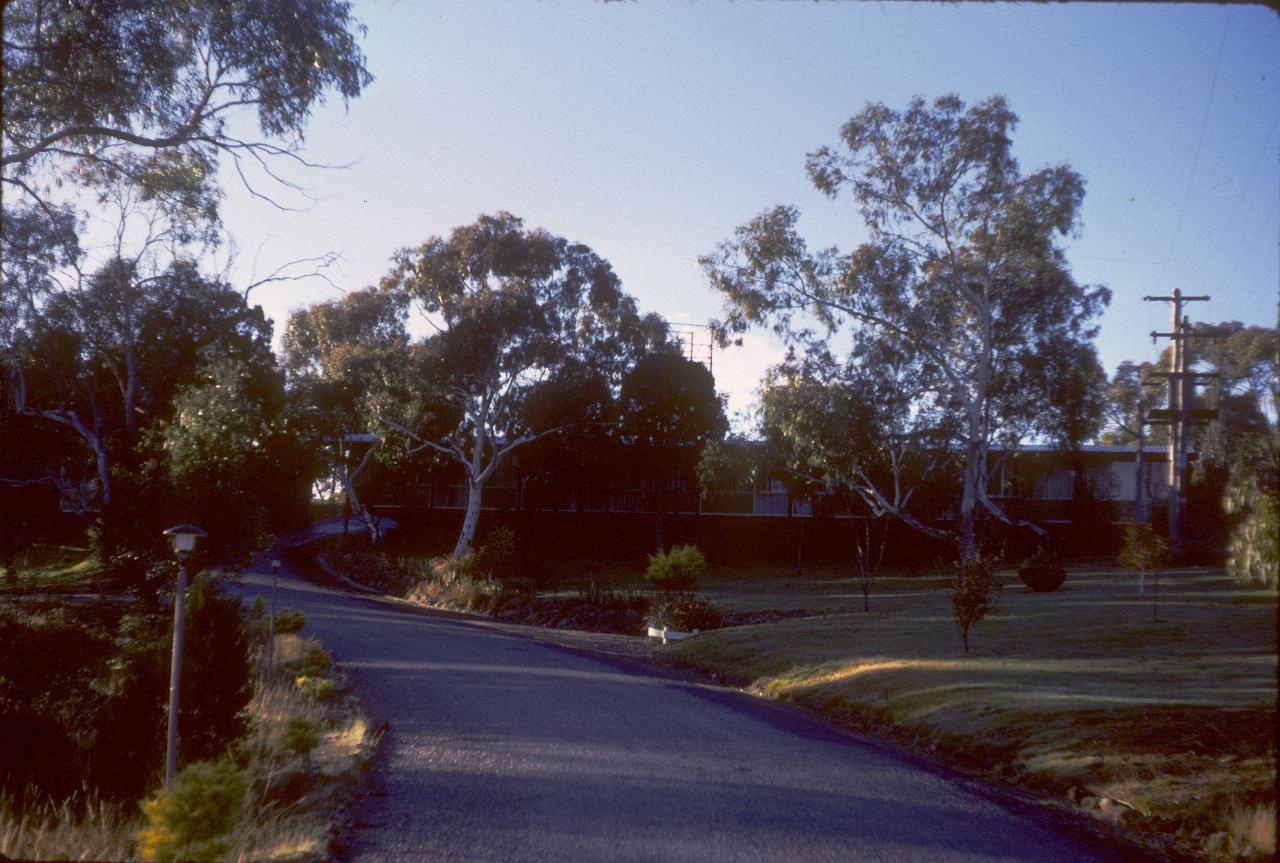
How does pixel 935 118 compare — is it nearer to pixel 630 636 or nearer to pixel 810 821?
pixel 630 636

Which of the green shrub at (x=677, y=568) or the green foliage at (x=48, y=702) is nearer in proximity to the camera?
the green foliage at (x=48, y=702)

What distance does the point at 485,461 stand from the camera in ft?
140

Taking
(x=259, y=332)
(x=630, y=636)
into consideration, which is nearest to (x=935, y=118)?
(x=630, y=636)

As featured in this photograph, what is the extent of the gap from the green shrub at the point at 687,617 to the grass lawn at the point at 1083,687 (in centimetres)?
143

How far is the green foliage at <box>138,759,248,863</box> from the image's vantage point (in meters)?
6.01

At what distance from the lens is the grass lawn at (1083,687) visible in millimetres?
8766

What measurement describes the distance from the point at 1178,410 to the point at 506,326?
68.1ft

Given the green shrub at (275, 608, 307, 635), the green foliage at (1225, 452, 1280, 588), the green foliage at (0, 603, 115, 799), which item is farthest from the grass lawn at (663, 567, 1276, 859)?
the green foliage at (0, 603, 115, 799)

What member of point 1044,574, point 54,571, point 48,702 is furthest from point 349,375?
point 48,702

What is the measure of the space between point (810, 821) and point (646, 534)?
36.3 m

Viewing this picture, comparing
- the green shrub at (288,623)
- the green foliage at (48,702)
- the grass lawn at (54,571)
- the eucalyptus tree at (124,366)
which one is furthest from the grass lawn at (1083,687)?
the grass lawn at (54,571)

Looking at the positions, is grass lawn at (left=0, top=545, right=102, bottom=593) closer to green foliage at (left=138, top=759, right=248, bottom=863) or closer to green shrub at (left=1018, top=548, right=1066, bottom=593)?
green foliage at (left=138, top=759, right=248, bottom=863)

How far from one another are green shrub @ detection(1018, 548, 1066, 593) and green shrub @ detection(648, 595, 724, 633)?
897cm

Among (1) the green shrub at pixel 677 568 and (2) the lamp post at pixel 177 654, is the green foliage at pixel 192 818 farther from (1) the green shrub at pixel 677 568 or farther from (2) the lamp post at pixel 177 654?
(1) the green shrub at pixel 677 568
